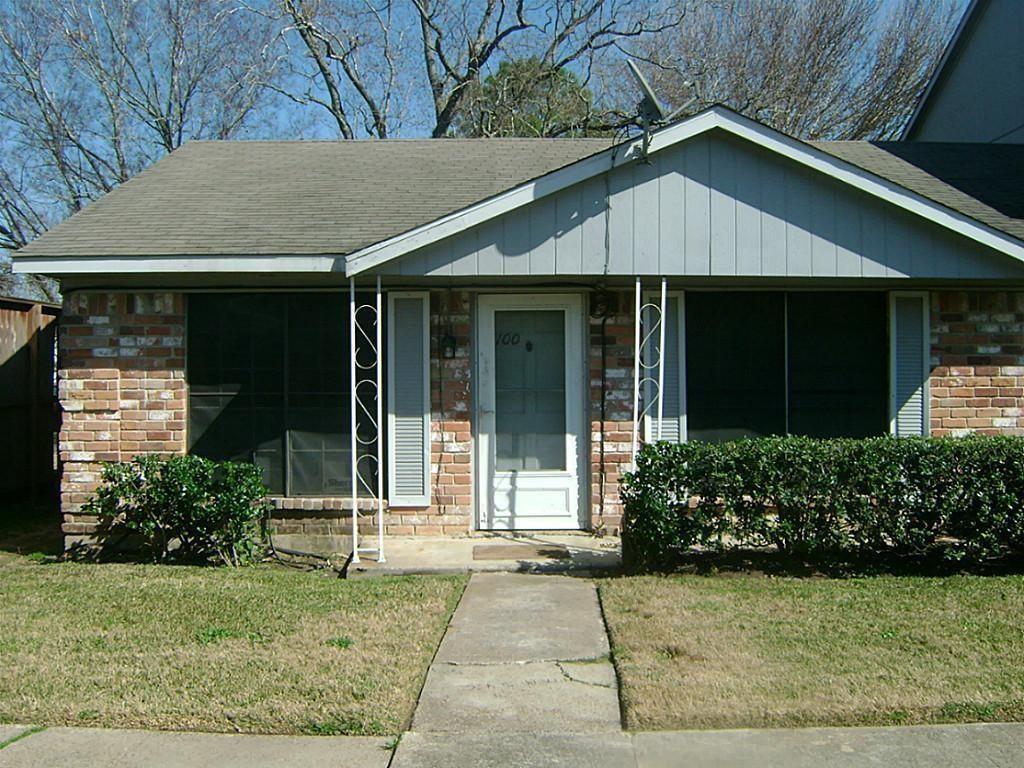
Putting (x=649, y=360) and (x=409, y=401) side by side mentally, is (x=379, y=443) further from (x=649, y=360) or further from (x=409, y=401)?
(x=649, y=360)

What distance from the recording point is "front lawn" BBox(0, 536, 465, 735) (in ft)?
15.8

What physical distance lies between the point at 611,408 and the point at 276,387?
298 cm

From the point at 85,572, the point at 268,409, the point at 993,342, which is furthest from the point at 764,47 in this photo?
the point at 85,572

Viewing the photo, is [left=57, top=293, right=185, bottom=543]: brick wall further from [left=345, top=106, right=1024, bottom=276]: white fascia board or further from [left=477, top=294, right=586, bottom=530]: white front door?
[left=477, top=294, right=586, bottom=530]: white front door

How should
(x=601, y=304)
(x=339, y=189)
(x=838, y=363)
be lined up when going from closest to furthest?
(x=601, y=304), (x=838, y=363), (x=339, y=189)

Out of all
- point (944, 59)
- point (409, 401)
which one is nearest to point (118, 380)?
point (409, 401)

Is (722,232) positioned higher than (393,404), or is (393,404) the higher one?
(722,232)

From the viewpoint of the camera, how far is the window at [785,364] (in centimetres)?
886

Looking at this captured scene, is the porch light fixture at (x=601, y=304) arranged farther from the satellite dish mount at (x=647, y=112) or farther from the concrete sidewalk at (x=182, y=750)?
the concrete sidewalk at (x=182, y=750)

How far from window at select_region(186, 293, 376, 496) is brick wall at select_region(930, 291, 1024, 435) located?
511cm

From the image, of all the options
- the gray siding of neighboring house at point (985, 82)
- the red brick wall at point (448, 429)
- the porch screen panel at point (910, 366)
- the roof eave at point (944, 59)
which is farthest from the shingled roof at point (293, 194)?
the roof eave at point (944, 59)

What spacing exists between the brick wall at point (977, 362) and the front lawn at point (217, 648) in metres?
4.72

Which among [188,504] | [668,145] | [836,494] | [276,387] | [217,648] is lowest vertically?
[217,648]

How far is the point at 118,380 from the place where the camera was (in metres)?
8.82
